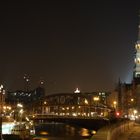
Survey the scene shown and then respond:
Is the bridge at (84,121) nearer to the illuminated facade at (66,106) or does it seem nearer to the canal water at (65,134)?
the canal water at (65,134)

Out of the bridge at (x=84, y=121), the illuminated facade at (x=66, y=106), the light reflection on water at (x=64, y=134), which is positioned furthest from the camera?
the illuminated facade at (x=66, y=106)

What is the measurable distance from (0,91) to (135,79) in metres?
90.1

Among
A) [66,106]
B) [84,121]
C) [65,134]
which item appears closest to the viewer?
[65,134]

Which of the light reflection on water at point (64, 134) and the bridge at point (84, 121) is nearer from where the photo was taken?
the light reflection on water at point (64, 134)

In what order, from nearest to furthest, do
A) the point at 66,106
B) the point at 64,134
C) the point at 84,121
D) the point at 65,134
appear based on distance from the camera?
the point at 64,134
the point at 65,134
the point at 84,121
the point at 66,106

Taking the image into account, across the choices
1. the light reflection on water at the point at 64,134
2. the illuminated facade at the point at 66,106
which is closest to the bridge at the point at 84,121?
the light reflection on water at the point at 64,134

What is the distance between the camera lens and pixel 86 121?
432 ft

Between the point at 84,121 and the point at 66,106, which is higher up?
→ the point at 66,106

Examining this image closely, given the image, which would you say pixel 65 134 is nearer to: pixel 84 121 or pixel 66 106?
pixel 84 121

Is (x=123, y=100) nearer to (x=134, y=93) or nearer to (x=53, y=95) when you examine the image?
(x=134, y=93)

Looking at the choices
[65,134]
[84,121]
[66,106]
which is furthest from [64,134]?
[66,106]

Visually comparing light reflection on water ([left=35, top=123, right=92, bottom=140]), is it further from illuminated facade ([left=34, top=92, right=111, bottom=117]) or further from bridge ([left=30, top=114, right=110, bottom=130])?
illuminated facade ([left=34, top=92, right=111, bottom=117])

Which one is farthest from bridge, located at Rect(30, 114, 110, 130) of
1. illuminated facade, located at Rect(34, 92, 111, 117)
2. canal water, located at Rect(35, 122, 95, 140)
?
illuminated facade, located at Rect(34, 92, 111, 117)

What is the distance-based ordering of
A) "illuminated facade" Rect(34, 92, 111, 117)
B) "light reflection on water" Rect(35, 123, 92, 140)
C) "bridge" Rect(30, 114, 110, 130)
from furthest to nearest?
1. "illuminated facade" Rect(34, 92, 111, 117)
2. "bridge" Rect(30, 114, 110, 130)
3. "light reflection on water" Rect(35, 123, 92, 140)
